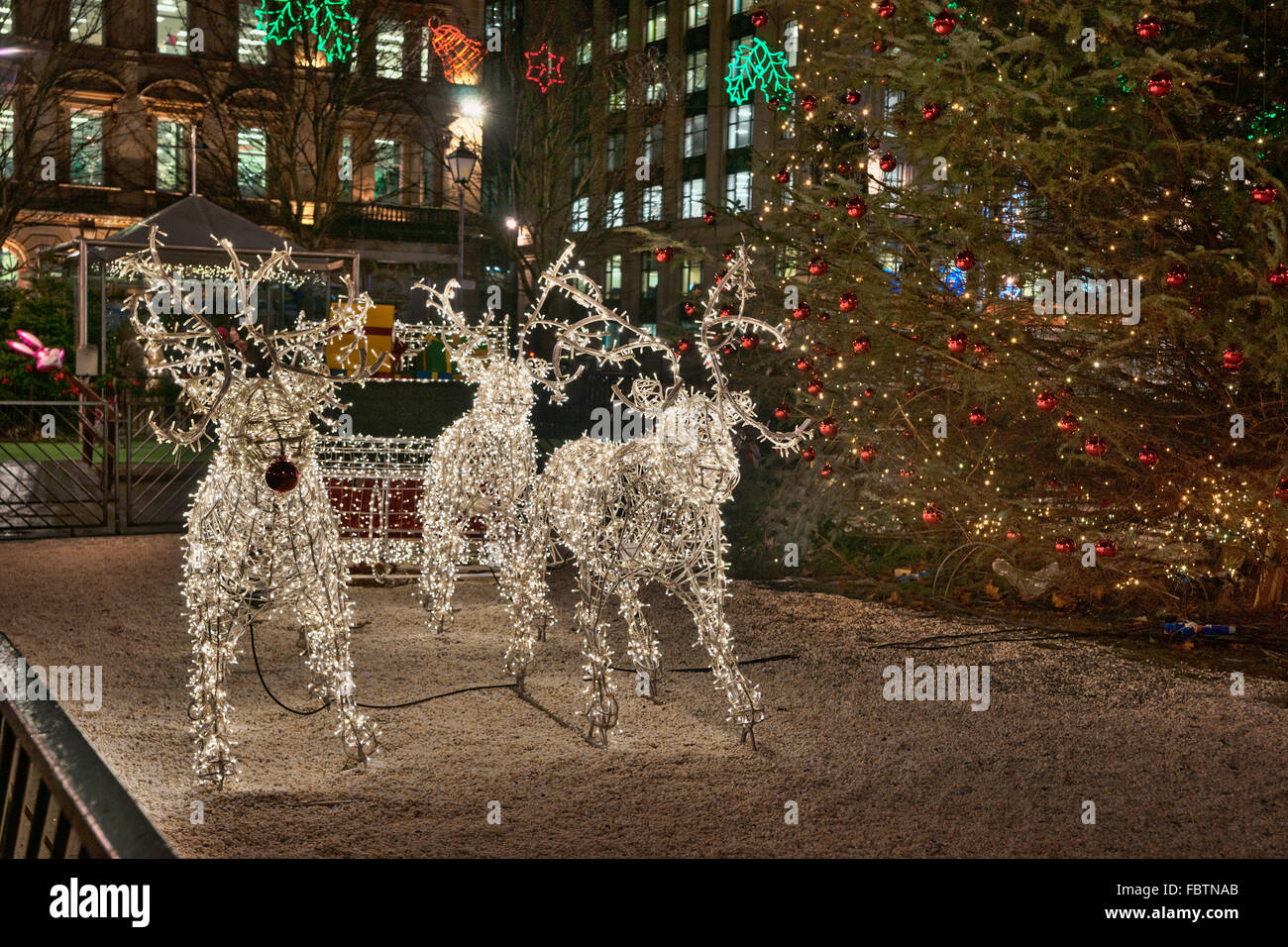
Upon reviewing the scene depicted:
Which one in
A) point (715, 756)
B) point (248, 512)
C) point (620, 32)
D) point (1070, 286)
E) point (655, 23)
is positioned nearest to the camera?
point (248, 512)

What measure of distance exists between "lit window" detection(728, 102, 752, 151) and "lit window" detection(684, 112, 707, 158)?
1416 mm

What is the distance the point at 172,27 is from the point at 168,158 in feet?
12.7

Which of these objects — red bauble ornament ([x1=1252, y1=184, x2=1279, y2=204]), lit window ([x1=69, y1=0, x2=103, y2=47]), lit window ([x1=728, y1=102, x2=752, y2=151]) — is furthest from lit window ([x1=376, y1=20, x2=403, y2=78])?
red bauble ornament ([x1=1252, y1=184, x2=1279, y2=204])

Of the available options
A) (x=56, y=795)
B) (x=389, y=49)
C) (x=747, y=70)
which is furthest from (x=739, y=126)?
(x=56, y=795)

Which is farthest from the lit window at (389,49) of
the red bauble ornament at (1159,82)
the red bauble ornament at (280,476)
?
the red bauble ornament at (280,476)

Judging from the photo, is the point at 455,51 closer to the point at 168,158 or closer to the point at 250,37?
the point at 250,37

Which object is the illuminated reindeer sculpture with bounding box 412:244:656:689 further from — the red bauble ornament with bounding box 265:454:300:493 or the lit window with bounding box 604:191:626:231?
the lit window with bounding box 604:191:626:231

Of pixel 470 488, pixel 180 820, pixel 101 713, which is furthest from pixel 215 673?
pixel 470 488

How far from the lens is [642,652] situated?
665 cm

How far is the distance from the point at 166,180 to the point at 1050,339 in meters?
30.9

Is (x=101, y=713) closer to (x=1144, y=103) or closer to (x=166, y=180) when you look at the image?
(x=1144, y=103)

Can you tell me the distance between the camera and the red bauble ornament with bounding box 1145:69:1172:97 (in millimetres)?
6551

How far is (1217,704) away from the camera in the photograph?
6.59m

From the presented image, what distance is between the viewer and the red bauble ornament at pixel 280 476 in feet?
17.2
